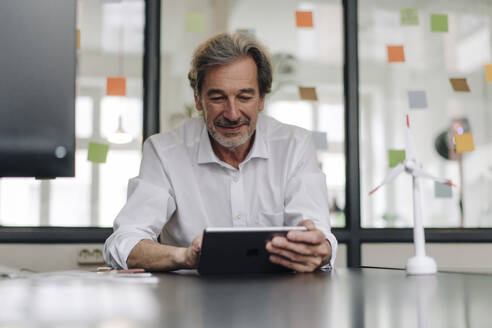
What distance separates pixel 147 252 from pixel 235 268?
31cm

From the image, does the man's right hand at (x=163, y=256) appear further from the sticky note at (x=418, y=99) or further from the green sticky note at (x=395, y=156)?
the sticky note at (x=418, y=99)

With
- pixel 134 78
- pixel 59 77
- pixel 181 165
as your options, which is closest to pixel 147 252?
pixel 181 165

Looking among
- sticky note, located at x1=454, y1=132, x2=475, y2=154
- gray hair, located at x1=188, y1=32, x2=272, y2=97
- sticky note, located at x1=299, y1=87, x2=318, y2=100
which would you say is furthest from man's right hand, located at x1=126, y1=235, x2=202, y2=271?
sticky note, located at x1=454, y1=132, x2=475, y2=154

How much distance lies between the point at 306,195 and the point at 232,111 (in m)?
0.38

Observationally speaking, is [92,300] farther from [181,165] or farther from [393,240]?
[393,240]

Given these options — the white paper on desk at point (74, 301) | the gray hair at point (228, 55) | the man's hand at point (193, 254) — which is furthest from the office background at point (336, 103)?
the white paper on desk at point (74, 301)

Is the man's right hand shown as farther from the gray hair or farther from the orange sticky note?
the orange sticky note

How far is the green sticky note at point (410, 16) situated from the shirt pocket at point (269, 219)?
1638 millimetres

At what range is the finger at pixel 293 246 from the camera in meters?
1.33

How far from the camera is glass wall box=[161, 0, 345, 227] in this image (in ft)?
9.64

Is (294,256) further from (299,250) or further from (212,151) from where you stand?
(212,151)

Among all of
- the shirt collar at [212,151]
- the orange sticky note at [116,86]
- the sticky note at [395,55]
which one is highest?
the sticky note at [395,55]

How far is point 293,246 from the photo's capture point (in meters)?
1.34

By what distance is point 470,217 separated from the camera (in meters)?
2.97
